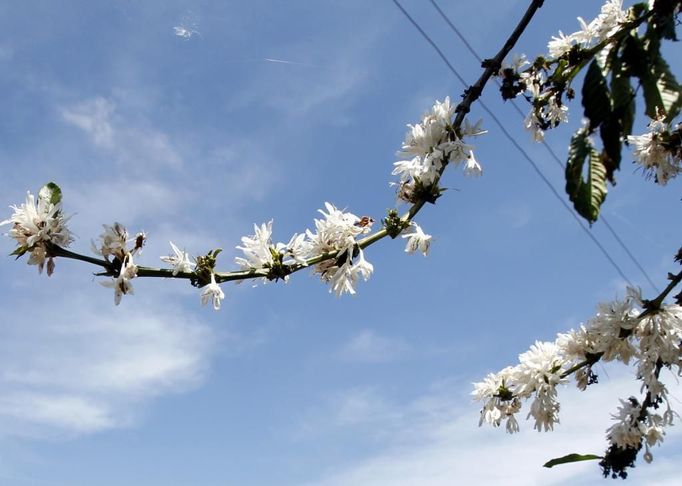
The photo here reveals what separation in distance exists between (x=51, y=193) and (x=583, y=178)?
1.24 m

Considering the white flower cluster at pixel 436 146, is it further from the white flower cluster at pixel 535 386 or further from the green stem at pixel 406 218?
the white flower cluster at pixel 535 386

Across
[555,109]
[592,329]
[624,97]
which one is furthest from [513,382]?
[624,97]

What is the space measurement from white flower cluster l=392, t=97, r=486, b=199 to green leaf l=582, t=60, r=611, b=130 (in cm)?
90

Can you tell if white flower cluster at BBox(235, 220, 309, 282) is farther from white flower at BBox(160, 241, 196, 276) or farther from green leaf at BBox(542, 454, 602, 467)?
green leaf at BBox(542, 454, 602, 467)

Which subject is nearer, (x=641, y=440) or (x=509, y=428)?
(x=641, y=440)

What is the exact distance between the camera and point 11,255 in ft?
5.13

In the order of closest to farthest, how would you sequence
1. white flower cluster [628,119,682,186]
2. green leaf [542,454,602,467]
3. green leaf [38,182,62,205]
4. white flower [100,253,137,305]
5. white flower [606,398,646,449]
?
white flower [100,253,137,305]
green leaf [38,182,62,205]
green leaf [542,454,602,467]
white flower [606,398,646,449]
white flower cluster [628,119,682,186]

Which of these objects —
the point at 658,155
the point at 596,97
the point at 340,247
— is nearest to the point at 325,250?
the point at 340,247

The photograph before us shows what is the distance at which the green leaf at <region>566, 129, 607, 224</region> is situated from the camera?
874 mm

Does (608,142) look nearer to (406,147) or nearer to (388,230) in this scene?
(388,230)

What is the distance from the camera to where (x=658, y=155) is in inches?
93.1

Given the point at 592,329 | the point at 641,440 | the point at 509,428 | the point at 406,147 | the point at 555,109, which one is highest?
the point at 555,109

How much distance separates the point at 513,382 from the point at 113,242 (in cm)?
148

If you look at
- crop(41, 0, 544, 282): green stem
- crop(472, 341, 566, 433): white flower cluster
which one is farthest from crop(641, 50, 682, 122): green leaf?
crop(472, 341, 566, 433): white flower cluster
